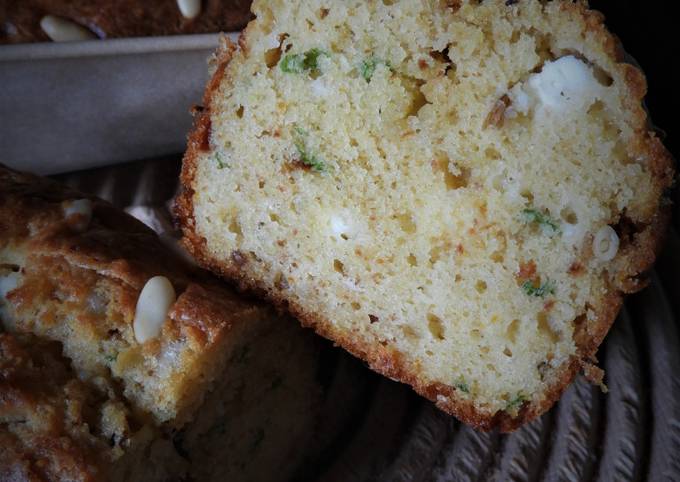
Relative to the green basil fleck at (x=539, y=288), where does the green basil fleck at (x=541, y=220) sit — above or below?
above

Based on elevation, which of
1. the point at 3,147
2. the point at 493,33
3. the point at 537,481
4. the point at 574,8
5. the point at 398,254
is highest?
the point at 574,8

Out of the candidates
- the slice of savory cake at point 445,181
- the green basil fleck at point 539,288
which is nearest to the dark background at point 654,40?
the slice of savory cake at point 445,181

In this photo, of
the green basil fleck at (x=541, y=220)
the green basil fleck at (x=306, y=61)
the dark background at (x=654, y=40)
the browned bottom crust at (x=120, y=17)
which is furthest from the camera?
the dark background at (x=654, y=40)

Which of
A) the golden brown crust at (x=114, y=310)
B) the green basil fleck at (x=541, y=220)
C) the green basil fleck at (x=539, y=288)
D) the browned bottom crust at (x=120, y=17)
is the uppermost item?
the green basil fleck at (x=541, y=220)

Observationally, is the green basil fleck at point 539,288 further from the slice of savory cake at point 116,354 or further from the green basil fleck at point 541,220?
the slice of savory cake at point 116,354

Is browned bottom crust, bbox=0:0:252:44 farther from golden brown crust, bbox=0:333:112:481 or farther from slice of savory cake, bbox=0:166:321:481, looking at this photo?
golden brown crust, bbox=0:333:112:481

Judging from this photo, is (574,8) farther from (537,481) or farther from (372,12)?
(537,481)

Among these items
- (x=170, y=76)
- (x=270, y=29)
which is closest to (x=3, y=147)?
(x=170, y=76)
